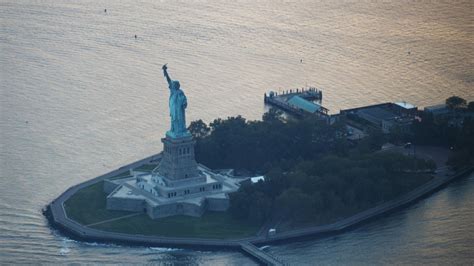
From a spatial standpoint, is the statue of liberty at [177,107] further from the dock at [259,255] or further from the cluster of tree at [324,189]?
the dock at [259,255]

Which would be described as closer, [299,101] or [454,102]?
[454,102]

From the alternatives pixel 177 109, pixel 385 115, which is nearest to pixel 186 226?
pixel 177 109

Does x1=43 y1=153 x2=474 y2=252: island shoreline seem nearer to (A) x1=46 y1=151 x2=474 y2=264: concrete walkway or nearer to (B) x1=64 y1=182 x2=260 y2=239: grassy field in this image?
(A) x1=46 y1=151 x2=474 y2=264: concrete walkway

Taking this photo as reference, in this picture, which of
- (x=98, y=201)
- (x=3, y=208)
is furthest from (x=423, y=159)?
(x=3, y=208)

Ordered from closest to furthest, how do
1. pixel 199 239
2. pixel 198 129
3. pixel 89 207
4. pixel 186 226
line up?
1. pixel 199 239
2. pixel 186 226
3. pixel 89 207
4. pixel 198 129

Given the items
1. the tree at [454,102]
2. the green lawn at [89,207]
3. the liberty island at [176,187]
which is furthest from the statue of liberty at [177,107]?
the tree at [454,102]

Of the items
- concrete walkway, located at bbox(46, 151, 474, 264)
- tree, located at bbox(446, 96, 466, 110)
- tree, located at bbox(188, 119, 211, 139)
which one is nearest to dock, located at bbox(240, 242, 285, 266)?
concrete walkway, located at bbox(46, 151, 474, 264)

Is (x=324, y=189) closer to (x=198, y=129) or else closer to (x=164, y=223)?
(x=164, y=223)
